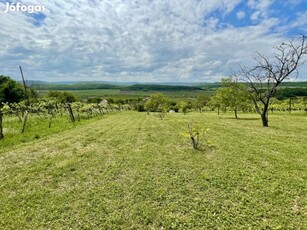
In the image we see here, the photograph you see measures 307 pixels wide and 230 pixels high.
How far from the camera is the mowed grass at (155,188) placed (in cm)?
527

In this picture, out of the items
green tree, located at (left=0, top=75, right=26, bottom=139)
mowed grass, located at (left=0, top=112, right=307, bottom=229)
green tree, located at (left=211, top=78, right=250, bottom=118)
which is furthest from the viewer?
green tree, located at (left=0, top=75, right=26, bottom=139)

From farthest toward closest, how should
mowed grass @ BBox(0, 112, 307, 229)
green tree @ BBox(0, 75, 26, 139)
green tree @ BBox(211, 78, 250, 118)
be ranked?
green tree @ BBox(0, 75, 26, 139)
green tree @ BBox(211, 78, 250, 118)
mowed grass @ BBox(0, 112, 307, 229)

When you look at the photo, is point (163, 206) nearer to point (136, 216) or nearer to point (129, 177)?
point (136, 216)

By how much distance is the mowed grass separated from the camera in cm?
527

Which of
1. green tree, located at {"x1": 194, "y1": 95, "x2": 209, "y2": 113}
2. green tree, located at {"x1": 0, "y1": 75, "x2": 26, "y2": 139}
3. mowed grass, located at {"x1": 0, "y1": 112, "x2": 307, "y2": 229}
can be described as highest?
mowed grass, located at {"x1": 0, "y1": 112, "x2": 307, "y2": 229}

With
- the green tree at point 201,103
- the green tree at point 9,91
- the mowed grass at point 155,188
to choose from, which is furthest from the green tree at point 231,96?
the green tree at point 9,91

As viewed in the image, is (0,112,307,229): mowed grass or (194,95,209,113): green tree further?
(194,95,209,113): green tree

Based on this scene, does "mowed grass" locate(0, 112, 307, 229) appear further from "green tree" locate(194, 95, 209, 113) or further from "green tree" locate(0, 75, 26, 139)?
"green tree" locate(194, 95, 209, 113)

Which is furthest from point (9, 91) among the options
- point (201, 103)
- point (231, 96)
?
point (201, 103)

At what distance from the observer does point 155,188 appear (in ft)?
22.6

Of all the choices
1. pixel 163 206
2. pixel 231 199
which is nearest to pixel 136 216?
pixel 163 206

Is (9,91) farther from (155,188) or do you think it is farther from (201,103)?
(201,103)

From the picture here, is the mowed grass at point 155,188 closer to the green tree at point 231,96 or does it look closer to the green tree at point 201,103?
the green tree at point 231,96

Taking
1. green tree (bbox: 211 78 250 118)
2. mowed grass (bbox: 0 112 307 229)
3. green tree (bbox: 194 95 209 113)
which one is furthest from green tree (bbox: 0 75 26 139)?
green tree (bbox: 194 95 209 113)
